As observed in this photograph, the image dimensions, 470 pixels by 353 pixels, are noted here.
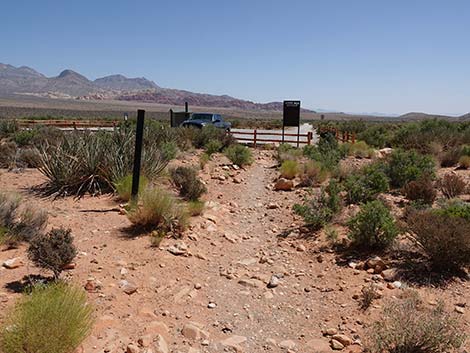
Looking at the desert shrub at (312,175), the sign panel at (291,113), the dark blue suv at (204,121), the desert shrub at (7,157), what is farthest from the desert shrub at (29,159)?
the dark blue suv at (204,121)

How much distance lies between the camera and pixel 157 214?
7.23 meters

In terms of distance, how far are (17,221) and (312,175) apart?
8.33 metres

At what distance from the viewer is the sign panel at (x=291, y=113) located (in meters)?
22.3

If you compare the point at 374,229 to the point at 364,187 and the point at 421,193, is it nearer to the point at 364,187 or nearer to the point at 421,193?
the point at 364,187

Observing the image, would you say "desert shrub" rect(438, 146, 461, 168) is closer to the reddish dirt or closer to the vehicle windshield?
the reddish dirt

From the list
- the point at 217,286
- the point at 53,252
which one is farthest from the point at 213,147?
the point at 53,252

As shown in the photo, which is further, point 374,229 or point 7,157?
point 7,157

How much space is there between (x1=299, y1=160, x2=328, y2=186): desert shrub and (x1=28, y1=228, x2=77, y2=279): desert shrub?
8.07 meters

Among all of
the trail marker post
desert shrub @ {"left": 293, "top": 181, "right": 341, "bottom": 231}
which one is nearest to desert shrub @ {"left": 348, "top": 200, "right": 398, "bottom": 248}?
desert shrub @ {"left": 293, "top": 181, "right": 341, "bottom": 231}

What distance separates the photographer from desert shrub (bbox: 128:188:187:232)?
23.5 feet

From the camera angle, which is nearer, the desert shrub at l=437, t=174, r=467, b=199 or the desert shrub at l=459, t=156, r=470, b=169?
the desert shrub at l=437, t=174, r=467, b=199

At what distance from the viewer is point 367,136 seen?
2889 cm

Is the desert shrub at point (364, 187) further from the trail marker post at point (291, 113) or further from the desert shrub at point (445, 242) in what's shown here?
the trail marker post at point (291, 113)

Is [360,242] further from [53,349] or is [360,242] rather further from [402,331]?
[53,349]
